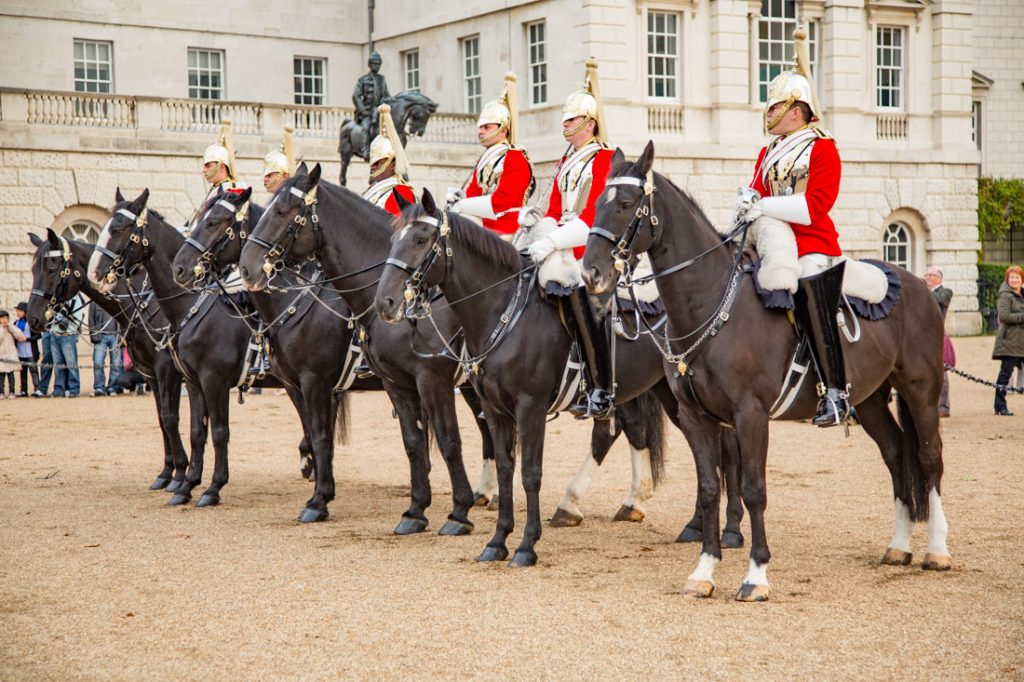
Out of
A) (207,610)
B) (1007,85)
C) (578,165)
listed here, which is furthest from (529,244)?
(1007,85)

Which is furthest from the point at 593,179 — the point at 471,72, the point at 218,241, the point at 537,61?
the point at 471,72

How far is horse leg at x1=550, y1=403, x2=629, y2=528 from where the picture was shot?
30.8 ft

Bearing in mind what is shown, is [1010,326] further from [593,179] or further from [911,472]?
Result: [593,179]

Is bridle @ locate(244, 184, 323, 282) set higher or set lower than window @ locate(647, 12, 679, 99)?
lower

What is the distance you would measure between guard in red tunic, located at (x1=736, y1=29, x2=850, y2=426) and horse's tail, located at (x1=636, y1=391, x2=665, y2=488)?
2303 millimetres

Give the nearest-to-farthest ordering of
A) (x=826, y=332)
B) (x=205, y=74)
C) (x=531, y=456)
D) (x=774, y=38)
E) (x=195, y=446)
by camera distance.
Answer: (x=826, y=332) < (x=531, y=456) < (x=195, y=446) < (x=774, y=38) < (x=205, y=74)

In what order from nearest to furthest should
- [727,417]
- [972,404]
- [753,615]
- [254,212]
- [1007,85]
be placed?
[753,615], [727,417], [254,212], [972,404], [1007,85]

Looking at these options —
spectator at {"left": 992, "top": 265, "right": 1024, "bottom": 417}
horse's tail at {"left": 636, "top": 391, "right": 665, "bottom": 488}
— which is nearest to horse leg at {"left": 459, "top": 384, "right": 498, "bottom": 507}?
horse's tail at {"left": 636, "top": 391, "right": 665, "bottom": 488}

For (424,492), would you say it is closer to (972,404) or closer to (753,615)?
(753,615)

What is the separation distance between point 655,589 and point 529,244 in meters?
2.52

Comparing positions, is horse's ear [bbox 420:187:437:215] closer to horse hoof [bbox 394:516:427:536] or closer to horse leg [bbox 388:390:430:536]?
horse leg [bbox 388:390:430:536]

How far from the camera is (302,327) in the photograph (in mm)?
9719

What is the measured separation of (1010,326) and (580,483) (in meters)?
8.78

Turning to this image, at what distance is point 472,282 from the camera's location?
→ 26.5ft
